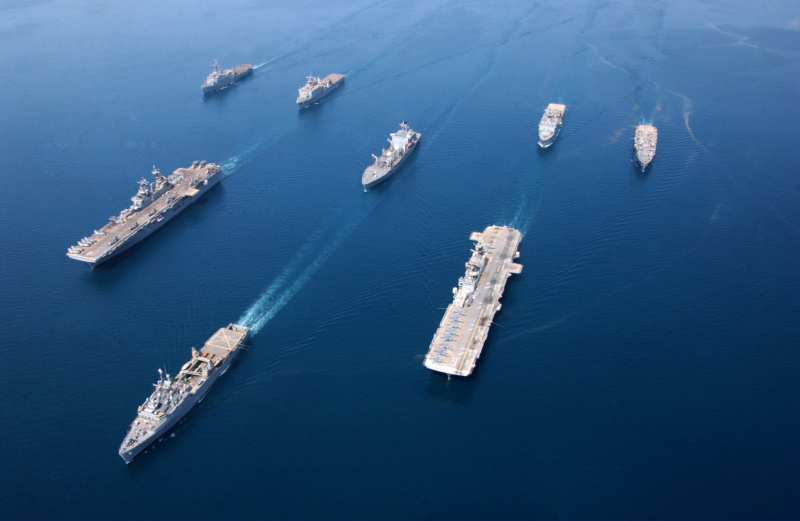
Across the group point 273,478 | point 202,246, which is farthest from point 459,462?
point 202,246

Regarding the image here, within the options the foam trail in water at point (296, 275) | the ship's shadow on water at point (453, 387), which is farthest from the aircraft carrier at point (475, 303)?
the foam trail in water at point (296, 275)

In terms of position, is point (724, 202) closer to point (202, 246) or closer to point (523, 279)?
point (523, 279)

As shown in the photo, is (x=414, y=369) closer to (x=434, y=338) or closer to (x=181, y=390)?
(x=434, y=338)

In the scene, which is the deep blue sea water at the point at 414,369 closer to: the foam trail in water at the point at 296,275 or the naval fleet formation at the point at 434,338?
the foam trail in water at the point at 296,275

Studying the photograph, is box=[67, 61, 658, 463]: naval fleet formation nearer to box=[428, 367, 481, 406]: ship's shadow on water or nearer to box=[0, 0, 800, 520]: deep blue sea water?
box=[428, 367, 481, 406]: ship's shadow on water

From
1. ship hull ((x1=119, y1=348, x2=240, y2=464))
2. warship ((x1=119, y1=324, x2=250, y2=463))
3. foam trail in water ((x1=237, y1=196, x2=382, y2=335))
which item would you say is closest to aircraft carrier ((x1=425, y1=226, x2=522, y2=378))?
foam trail in water ((x1=237, y1=196, x2=382, y2=335))

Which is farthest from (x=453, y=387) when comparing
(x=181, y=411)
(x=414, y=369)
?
(x=181, y=411)
